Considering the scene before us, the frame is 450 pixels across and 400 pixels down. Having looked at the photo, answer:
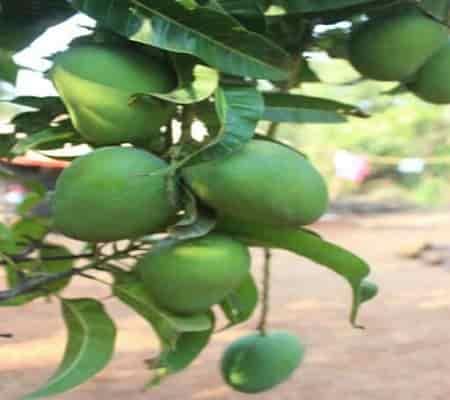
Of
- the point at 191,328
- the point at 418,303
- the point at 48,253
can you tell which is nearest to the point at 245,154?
the point at 191,328

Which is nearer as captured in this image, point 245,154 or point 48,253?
point 245,154

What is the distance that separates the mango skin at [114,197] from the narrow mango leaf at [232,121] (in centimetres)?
3

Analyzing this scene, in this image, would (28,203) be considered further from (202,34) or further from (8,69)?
(202,34)

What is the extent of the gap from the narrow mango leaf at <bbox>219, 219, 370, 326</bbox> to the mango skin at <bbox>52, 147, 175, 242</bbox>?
63 mm

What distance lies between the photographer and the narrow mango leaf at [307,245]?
51 cm

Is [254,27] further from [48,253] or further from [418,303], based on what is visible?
[418,303]

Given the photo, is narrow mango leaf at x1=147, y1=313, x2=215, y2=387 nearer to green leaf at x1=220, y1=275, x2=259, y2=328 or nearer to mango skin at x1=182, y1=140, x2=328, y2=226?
green leaf at x1=220, y1=275, x2=259, y2=328

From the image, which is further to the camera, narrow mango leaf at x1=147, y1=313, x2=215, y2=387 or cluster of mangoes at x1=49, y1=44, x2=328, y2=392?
narrow mango leaf at x1=147, y1=313, x2=215, y2=387

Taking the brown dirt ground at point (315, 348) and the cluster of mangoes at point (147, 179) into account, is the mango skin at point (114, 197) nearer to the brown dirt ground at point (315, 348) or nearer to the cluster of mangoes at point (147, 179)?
the cluster of mangoes at point (147, 179)

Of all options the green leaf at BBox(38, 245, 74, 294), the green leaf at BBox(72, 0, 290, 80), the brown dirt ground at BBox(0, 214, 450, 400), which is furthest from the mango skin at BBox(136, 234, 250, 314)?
the brown dirt ground at BBox(0, 214, 450, 400)

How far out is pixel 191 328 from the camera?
53cm

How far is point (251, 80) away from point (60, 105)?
0.12 meters

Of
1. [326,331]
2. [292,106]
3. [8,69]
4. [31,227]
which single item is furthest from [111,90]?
[326,331]

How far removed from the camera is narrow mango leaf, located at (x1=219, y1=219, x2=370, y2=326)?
513 mm
